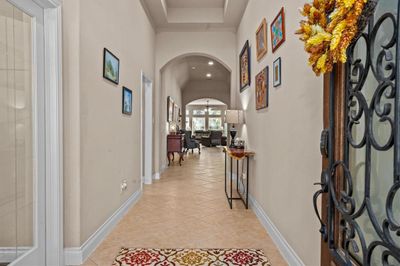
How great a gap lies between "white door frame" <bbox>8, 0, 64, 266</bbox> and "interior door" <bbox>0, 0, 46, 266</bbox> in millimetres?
40

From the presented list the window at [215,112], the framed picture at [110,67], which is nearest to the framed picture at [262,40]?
the framed picture at [110,67]

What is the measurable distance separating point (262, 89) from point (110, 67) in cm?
186

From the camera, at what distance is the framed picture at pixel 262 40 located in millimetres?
3162

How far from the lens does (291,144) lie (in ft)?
7.55

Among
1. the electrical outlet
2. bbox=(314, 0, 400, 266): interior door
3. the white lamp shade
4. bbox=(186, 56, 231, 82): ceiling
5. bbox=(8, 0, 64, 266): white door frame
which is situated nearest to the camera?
bbox=(314, 0, 400, 266): interior door

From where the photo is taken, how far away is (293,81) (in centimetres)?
224

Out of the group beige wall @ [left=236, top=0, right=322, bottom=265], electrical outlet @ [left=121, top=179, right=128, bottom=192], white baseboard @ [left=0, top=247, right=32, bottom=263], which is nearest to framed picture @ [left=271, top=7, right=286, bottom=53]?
beige wall @ [left=236, top=0, right=322, bottom=265]

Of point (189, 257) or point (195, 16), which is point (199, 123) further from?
point (189, 257)

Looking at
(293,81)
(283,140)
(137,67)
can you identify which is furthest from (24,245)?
(137,67)

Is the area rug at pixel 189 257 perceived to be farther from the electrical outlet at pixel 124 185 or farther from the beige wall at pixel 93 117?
the electrical outlet at pixel 124 185

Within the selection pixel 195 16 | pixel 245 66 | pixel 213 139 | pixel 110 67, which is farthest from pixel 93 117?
pixel 213 139

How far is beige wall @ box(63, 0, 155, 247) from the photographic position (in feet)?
7.34

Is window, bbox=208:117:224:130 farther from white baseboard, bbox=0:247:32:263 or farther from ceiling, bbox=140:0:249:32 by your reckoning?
white baseboard, bbox=0:247:32:263

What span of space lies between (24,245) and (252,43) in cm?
369
